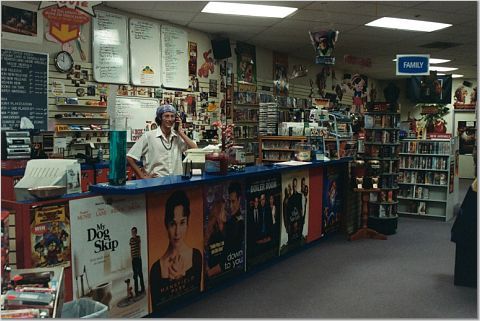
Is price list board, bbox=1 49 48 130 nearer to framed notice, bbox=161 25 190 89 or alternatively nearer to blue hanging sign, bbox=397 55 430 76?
framed notice, bbox=161 25 190 89

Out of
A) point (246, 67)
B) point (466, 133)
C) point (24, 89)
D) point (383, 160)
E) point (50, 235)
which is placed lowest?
point (50, 235)

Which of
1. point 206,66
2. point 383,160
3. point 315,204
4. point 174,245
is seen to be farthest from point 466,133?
point 174,245

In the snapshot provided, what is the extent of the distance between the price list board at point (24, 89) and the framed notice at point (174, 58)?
2096mm

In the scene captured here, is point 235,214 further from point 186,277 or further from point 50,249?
point 50,249

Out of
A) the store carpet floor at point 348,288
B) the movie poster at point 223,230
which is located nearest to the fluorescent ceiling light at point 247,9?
the movie poster at point 223,230

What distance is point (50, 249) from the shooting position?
2.96 metres

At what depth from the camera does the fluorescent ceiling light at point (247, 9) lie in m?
6.31

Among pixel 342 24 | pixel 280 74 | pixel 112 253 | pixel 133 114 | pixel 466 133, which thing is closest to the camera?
pixel 112 253

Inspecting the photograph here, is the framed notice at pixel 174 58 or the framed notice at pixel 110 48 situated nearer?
the framed notice at pixel 110 48

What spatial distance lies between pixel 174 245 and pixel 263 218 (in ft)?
4.73

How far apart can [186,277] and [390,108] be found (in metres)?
4.85

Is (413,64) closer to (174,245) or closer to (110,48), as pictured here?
(110,48)

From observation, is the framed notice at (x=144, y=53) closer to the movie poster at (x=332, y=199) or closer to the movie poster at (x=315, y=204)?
the movie poster at (x=315, y=204)

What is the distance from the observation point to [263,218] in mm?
5004
